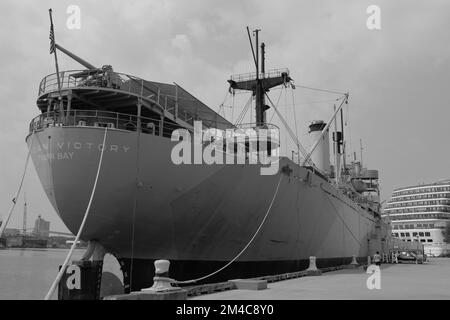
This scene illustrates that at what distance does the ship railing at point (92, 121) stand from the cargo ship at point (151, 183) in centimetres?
4

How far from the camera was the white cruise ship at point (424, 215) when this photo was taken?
91.9 meters

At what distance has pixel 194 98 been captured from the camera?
59.9 ft

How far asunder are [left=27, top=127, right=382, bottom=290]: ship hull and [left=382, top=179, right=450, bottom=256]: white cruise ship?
79.4m

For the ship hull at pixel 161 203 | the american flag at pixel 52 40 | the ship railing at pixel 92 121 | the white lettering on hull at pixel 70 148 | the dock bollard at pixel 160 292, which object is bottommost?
the dock bollard at pixel 160 292

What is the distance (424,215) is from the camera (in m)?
97.9

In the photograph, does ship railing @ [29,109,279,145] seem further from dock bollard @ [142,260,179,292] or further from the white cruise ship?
the white cruise ship

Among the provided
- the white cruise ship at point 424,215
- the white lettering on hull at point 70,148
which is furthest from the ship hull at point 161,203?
the white cruise ship at point 424,215

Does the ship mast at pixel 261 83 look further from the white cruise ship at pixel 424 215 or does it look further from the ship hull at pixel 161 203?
the white cruise ship at pixel 424 215

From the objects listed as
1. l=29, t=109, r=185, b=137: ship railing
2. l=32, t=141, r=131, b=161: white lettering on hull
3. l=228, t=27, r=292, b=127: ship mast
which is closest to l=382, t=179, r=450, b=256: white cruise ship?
l=228, t=27, r=292, b=127: ship mast

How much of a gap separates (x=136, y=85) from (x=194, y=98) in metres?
2.91

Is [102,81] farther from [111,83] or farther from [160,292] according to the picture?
[160,292]
